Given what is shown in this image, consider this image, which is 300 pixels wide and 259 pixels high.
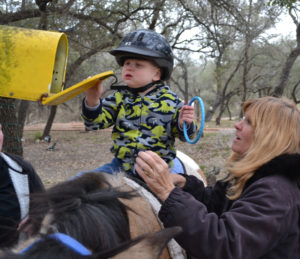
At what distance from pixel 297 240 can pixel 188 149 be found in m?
9.45

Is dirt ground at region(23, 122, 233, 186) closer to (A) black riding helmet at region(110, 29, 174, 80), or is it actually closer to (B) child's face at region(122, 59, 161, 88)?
(B) child's face at region(122, 59, 161, 88)

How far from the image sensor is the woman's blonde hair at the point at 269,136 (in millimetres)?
1440

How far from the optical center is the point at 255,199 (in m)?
1.25

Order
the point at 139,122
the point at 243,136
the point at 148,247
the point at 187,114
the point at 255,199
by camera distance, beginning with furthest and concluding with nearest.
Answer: the point at 139,122 → the point at 187,114 → the point at 243,136 → the point at 255,199 → the point at 148,247

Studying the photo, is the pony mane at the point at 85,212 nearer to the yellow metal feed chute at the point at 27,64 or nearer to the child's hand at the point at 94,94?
the yellow metal feed chute at the point at 27,64

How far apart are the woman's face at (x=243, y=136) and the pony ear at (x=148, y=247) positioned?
92cm

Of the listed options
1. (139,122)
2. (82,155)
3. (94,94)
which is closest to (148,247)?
(94,94)

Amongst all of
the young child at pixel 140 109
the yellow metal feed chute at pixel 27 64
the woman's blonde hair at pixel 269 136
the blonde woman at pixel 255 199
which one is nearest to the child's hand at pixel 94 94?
the young child at pixel 140 109

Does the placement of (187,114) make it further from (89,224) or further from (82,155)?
(82,155)

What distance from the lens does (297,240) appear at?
1.30m

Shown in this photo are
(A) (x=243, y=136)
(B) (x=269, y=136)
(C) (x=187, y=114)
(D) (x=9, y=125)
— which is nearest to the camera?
(B) (x=269, y=136)

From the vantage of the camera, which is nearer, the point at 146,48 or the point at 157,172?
the point at 157,172

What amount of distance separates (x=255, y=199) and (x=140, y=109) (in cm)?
128

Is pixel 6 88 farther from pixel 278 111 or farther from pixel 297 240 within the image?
pixel 297 240
